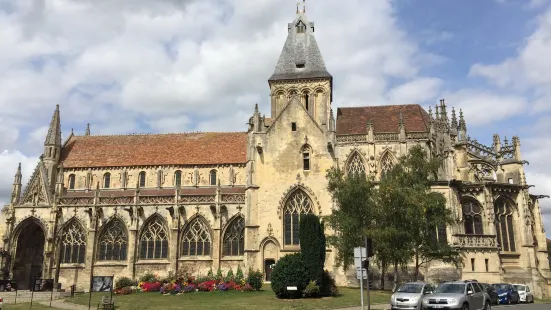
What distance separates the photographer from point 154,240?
42469mm

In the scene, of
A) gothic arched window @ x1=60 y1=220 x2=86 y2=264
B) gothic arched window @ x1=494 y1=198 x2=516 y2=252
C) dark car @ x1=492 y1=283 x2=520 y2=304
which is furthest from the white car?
gothic arched window @ x1=60 y1=220 x2=86 y2=264

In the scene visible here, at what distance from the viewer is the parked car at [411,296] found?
19328 mm

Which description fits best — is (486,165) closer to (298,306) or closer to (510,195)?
(510,195)

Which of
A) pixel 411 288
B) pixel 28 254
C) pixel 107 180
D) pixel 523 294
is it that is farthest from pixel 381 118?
pixel 28 254

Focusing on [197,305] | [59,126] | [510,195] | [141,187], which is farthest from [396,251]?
[59,126]

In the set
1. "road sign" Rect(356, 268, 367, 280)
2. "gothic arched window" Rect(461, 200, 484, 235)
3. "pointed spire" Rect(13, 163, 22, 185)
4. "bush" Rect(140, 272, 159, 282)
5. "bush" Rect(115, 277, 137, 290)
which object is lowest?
"bush" Rect(115, 277, 137, 290)

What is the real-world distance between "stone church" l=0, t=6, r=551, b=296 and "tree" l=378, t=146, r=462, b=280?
716cm

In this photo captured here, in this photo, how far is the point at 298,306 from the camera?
22641 mm

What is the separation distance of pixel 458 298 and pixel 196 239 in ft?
90.8

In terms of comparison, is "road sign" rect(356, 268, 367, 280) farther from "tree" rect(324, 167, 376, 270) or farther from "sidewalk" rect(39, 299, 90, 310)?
"sidewalk" rect(39, 299, 90, 310)

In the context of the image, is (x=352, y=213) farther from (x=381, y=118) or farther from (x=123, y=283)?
(x=123, y=283)

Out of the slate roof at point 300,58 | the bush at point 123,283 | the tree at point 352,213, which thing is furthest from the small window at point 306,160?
the bush at point 123,283

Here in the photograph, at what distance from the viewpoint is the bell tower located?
4488cm

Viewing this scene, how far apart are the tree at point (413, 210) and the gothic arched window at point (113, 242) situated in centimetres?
2570
